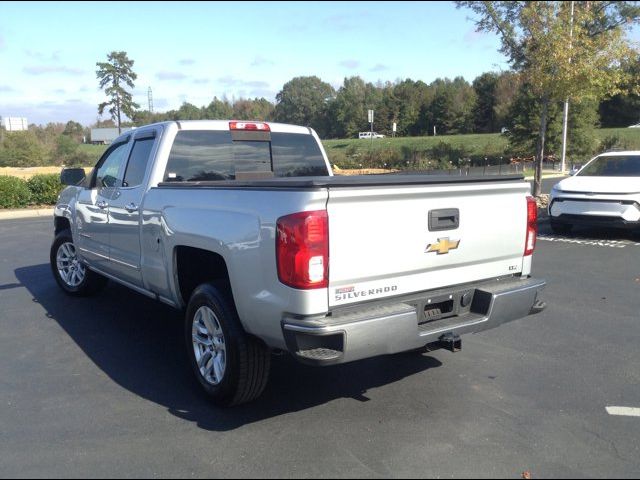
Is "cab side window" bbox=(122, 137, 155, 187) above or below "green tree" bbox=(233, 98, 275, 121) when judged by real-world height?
below

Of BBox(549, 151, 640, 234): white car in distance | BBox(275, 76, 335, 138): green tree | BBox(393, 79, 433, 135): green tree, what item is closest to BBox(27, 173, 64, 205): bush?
BBox(549, 151, 640, 234): white car in distance

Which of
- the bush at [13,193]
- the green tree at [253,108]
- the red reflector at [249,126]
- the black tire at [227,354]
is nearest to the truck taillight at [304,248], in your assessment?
the black tire at [227,354]

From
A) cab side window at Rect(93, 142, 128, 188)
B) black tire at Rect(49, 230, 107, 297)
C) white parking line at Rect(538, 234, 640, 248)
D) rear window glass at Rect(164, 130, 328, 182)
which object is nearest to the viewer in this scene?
rear window glass at Rect(164, 130, 328, 182)

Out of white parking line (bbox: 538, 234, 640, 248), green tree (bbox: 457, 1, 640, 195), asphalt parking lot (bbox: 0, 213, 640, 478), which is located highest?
green tree (bbox: 457, 1, 640, 195)

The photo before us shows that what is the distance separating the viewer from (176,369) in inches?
186

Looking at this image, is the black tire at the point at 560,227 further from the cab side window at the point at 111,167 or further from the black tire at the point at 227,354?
the black tire at the point at 227,354

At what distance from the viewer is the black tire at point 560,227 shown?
37.3 ft

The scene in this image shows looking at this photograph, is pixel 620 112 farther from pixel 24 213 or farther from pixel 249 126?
pixel 249 126

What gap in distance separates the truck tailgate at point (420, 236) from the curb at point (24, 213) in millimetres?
15945

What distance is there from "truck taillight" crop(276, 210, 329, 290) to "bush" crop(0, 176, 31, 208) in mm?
17530

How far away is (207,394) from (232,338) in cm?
60

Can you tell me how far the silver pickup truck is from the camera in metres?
3.26

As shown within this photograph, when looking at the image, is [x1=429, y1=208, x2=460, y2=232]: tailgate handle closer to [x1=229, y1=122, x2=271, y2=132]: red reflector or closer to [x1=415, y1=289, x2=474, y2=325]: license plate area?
[x1=415, y1=289, x2=474, y2=325]: license plate area

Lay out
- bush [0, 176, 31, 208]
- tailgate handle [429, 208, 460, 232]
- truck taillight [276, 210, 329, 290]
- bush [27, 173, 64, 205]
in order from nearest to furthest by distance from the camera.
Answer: truck taillight [276, 210, 329, 290], tailgate handle [429, 208, 460, 232], bush [0, 176, 31, 208], bush [27, 173, 64, 205]
